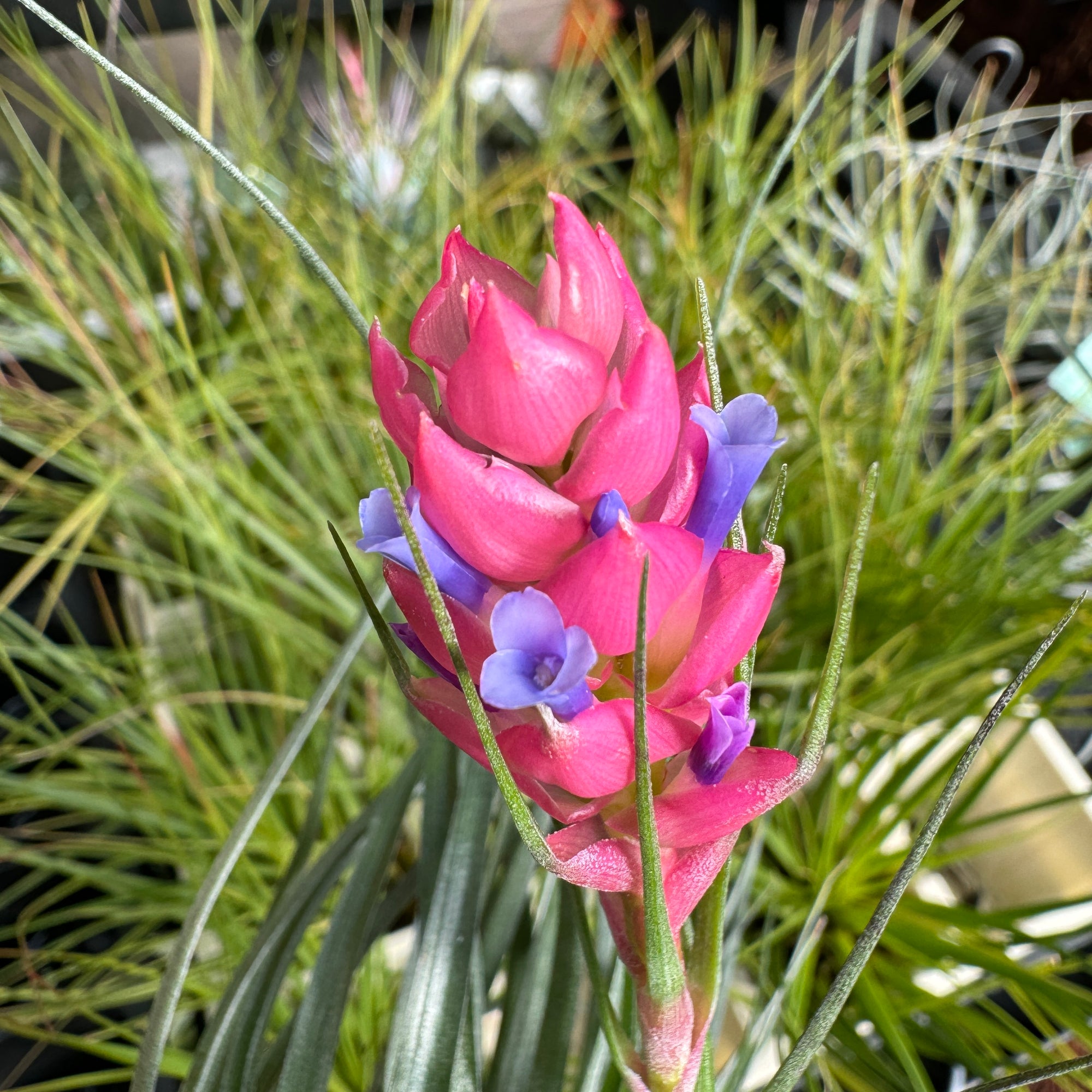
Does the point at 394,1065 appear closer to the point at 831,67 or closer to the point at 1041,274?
the point at 831,67

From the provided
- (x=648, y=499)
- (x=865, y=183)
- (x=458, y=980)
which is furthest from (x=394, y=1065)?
(x=865, y=183)

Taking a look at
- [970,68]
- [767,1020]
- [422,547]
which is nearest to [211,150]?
[422,547]

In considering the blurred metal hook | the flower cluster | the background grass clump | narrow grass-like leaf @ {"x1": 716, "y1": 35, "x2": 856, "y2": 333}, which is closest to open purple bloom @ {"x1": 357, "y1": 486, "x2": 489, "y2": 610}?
the flower cluster

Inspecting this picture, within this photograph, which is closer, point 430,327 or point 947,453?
point 430,327

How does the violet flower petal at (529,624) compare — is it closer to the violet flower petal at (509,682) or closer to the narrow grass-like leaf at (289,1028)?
the violet flower petal at (509,682)

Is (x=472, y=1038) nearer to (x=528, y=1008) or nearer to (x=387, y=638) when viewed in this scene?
(x=528, y=1008)

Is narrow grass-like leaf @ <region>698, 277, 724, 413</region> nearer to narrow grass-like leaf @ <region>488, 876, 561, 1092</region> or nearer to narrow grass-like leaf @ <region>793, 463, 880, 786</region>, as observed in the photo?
narrow grass-like leaf @ <region>793, 463, 880, 786</region>
